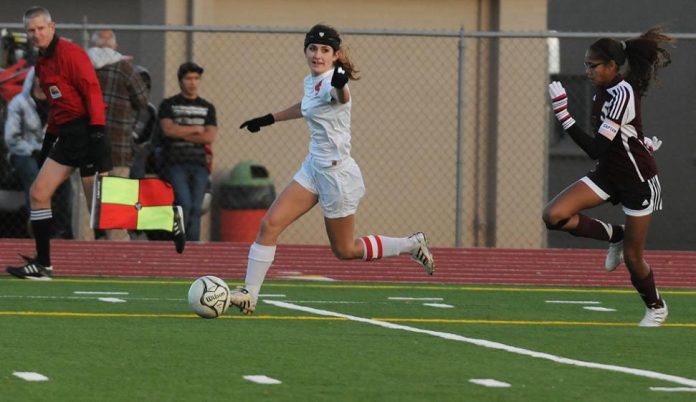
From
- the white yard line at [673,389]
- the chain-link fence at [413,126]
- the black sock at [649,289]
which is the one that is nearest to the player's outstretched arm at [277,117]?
the black sock at [649,289]

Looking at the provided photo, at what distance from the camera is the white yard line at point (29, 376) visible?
8344 mm

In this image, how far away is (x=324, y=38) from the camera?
11484 mm

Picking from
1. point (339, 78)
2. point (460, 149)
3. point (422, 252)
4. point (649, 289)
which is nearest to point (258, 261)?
point (339, 78)

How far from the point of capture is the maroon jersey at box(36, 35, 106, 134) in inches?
583

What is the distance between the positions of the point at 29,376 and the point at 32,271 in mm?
6712

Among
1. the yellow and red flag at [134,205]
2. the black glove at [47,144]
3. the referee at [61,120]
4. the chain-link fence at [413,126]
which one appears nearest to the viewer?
the referee at [61,120]

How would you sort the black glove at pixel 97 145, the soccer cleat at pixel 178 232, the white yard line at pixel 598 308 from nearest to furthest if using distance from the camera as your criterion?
1. the white yard line at pixel 598 308
2. the black glove at pixel 97 145
3. the soccer cleat at pixel 178 232

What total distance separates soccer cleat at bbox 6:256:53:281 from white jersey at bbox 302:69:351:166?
13.8 feet

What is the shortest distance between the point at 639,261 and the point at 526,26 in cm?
1100

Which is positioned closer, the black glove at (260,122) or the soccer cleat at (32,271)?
the black glove at (260,122)

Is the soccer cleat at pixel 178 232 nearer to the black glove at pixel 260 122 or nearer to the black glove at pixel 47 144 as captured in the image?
the black glove at pixel 47 144

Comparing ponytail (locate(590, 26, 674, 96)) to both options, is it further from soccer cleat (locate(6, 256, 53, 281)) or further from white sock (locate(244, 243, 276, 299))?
soccer cleat (locate(6, 256, 53, 281))

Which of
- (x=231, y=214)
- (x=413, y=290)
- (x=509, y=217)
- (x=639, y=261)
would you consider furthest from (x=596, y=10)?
(x=639, y=261)

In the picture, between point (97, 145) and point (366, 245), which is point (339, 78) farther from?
point (97, 145)
